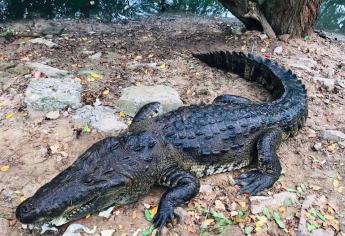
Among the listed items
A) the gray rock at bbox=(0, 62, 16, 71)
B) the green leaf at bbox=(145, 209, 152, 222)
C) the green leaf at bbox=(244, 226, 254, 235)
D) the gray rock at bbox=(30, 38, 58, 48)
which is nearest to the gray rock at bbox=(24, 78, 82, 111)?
the gray rock at bbox=(0, 62, 16, 71)

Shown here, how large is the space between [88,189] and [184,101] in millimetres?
1955

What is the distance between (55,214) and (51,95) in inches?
75.1

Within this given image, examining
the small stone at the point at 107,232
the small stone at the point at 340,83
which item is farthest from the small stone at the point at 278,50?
the small stone at the point at 107,232

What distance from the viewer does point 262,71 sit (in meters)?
5.15

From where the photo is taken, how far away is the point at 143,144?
11.7ft

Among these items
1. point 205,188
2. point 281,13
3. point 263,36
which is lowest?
point 205,188

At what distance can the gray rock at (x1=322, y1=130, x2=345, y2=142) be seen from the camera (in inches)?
172

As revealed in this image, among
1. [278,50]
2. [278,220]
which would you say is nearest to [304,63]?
[278,50]

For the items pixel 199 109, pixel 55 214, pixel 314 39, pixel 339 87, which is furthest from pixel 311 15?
pixel 55 214

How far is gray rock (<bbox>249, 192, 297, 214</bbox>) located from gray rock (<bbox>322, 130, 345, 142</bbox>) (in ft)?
3.32

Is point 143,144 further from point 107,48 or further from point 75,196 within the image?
point 107,48

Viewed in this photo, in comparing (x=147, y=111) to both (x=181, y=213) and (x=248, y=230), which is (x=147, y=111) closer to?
(x=181, y=213)

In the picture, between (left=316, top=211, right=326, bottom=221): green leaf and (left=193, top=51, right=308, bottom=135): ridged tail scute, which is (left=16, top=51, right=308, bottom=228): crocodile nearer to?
(left=193, top=51, right=308, bottom=135): ridged tail scute

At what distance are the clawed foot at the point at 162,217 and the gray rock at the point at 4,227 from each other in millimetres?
1079
